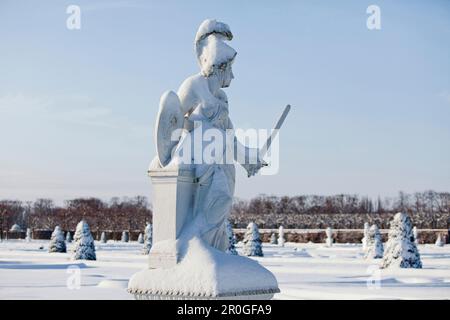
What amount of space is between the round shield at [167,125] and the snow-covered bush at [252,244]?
1570 centimetres

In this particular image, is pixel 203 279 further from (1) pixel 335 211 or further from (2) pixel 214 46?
(1) pixel 335 211

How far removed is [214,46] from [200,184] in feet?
4.67

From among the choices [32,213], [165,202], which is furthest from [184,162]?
[32,213]

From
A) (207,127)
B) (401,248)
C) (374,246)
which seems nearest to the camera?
(207,127)

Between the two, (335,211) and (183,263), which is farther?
(335,211)

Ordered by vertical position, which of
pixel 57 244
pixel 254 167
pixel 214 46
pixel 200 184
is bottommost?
pixel 57 244

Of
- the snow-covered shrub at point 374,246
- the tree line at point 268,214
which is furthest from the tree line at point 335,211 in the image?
the snow-covered shrub at point 374,246

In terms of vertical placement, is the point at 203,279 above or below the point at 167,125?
below

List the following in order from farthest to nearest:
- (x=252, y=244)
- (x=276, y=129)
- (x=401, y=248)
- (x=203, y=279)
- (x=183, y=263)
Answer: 1. (x=252, y=244)
2. (x=401, y=248)
3. (x=276, y=129)
4. (x=183, y=263)
5. (x=203, y=279)

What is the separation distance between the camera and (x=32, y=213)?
59000mm

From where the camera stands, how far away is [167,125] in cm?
623

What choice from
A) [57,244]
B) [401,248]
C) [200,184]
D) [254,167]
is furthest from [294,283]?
[57,244]

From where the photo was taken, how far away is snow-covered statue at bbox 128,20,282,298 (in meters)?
5.92

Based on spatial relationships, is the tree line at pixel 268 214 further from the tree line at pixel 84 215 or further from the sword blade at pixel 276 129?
the sword blade at pixel 276 129
